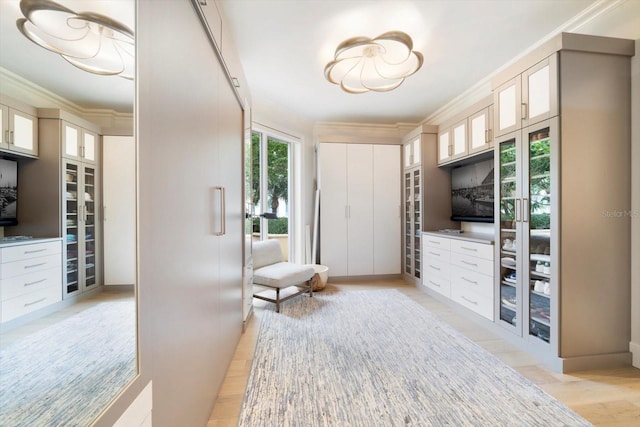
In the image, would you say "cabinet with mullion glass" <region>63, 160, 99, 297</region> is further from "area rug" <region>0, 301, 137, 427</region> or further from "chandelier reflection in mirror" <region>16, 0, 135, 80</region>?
"chandelier reflection in mirror" <region>16, 0, 135, 80</region>

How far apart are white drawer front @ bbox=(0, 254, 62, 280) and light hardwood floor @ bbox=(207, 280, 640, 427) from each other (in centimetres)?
134

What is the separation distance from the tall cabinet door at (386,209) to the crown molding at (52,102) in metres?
3.88

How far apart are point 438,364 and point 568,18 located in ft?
9.87

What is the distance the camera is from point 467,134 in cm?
311

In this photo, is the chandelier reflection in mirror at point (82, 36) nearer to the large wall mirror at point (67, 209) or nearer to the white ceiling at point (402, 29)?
the large wall mirror at point (67, 209)

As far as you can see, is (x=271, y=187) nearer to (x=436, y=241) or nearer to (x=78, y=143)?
(x=436, y=241)

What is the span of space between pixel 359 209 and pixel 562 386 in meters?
2.99

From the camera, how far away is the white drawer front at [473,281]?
255cm

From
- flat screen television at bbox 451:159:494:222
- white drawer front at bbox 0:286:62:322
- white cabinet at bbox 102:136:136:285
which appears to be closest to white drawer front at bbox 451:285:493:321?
flat screen television at bbox 451:159:494:222

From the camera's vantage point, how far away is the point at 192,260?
1196 millimetres

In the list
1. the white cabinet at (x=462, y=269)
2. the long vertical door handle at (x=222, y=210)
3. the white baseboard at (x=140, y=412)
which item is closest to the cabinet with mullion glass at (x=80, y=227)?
the white baseboard at (x=140, y=412)

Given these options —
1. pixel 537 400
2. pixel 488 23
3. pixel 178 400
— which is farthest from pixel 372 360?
pixel 488 23

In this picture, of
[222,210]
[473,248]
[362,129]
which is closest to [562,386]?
[473,248]

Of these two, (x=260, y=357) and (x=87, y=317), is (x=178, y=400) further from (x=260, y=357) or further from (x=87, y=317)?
(x=260, y=357)
